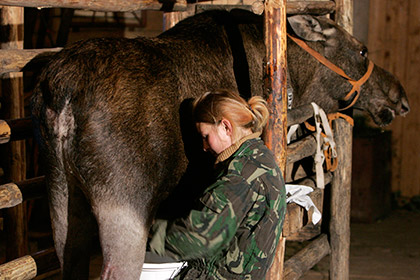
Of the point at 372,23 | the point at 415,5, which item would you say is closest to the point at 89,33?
the point at 372,23

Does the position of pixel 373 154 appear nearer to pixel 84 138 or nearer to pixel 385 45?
pixel 385 45

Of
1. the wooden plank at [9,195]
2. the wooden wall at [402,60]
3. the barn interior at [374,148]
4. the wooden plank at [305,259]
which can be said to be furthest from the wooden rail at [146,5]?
the wooden wall at [402,60]

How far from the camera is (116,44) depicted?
3.13 meters

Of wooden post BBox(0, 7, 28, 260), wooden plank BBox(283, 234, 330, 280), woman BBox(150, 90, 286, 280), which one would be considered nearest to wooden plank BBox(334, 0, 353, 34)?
wooden plank BBox(283, 234, 330, 280)

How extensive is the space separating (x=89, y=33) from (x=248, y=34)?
525 cm

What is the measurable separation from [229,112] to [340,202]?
8.91 feet

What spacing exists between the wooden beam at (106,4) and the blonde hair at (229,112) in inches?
50.6

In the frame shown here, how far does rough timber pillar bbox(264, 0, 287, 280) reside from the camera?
3.40 m

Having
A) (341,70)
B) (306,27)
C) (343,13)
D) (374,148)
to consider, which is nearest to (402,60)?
(374,148)

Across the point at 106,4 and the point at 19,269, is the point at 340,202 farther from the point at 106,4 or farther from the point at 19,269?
the point at 19,269

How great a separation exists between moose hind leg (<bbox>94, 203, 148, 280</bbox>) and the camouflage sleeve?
260 mm

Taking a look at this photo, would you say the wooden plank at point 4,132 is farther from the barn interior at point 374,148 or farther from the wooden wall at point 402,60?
the wooden wall at point 402,60

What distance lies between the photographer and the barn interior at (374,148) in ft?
21.7

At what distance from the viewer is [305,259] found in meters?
4.73
